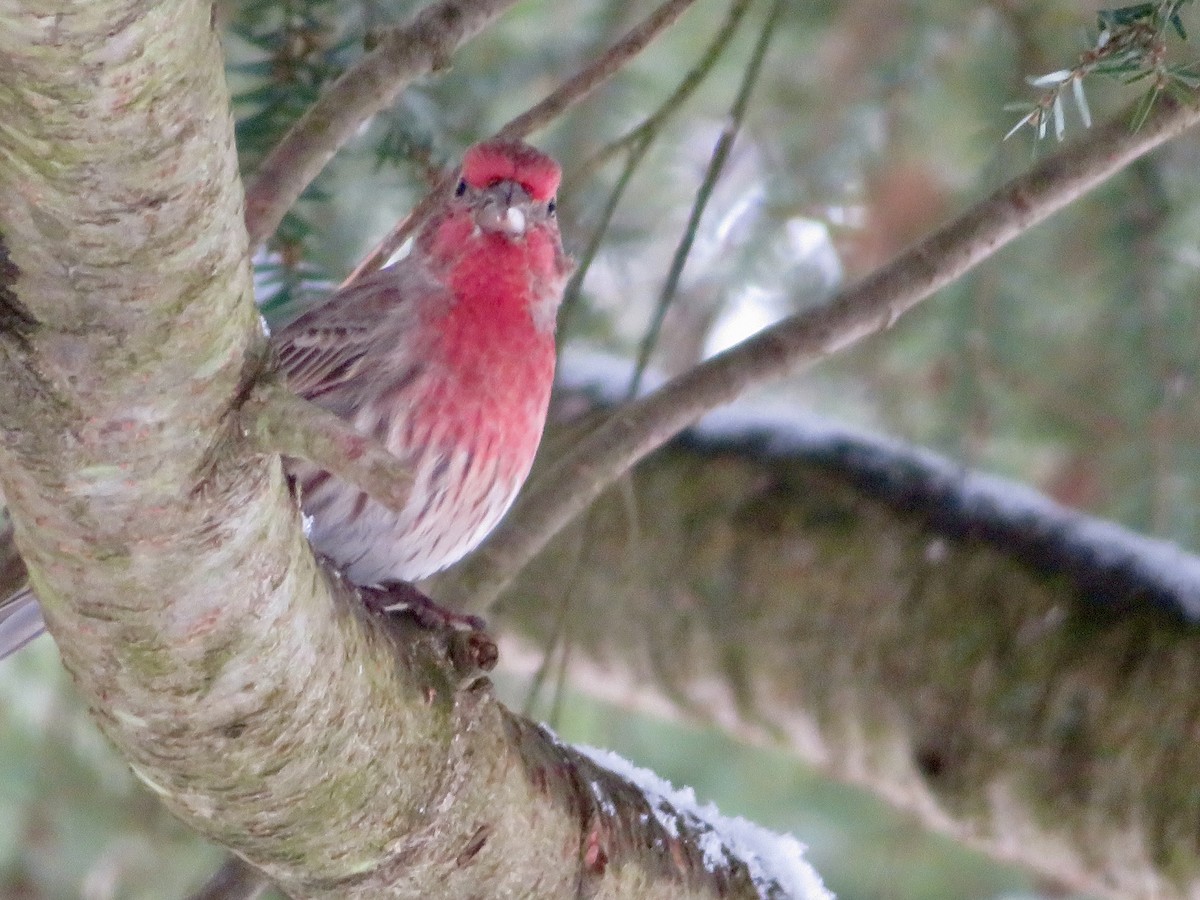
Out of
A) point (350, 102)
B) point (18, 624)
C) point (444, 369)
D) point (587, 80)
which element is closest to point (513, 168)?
point (587, 80)

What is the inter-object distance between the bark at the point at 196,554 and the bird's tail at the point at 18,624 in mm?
902

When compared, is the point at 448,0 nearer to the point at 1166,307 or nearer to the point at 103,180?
the point at 103,180

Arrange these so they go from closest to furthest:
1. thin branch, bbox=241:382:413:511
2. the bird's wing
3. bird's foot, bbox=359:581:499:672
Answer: thin branch, bbox=241:382:413:511 → bird's foot, bbox=359:581:499:672 → the bird's wing

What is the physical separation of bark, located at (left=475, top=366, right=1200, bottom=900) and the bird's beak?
733 mm

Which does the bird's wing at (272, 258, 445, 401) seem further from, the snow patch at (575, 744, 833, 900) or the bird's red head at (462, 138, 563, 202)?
the snow patch at (575, 744, 833, 900)

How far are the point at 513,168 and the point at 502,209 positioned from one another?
3.8 inches

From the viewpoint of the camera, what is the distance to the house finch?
3.07 meters

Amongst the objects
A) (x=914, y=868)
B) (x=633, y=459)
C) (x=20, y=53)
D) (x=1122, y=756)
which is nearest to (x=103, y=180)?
(x=20, y=53)

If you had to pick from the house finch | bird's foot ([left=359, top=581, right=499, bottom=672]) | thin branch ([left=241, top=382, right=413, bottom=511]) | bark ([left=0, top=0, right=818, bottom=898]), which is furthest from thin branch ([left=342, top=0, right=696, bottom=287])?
thin branch ([left=241, top=382, right=413, bottom=511])

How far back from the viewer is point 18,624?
116 inches

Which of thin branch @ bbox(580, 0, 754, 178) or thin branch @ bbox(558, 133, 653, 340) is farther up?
thin branch @ bbox(580, 0, 754, 178)

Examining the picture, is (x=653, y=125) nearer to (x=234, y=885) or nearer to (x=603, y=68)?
(x=603, y=68)

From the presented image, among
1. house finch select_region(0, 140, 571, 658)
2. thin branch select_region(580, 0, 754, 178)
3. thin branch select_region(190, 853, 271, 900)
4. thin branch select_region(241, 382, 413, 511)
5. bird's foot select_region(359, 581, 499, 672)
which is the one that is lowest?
thin branch select_region(190, 853, 271, 900)

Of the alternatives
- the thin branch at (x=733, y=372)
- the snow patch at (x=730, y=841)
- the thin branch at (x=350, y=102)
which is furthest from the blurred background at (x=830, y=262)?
the snow patch at (x=730, y=841)
